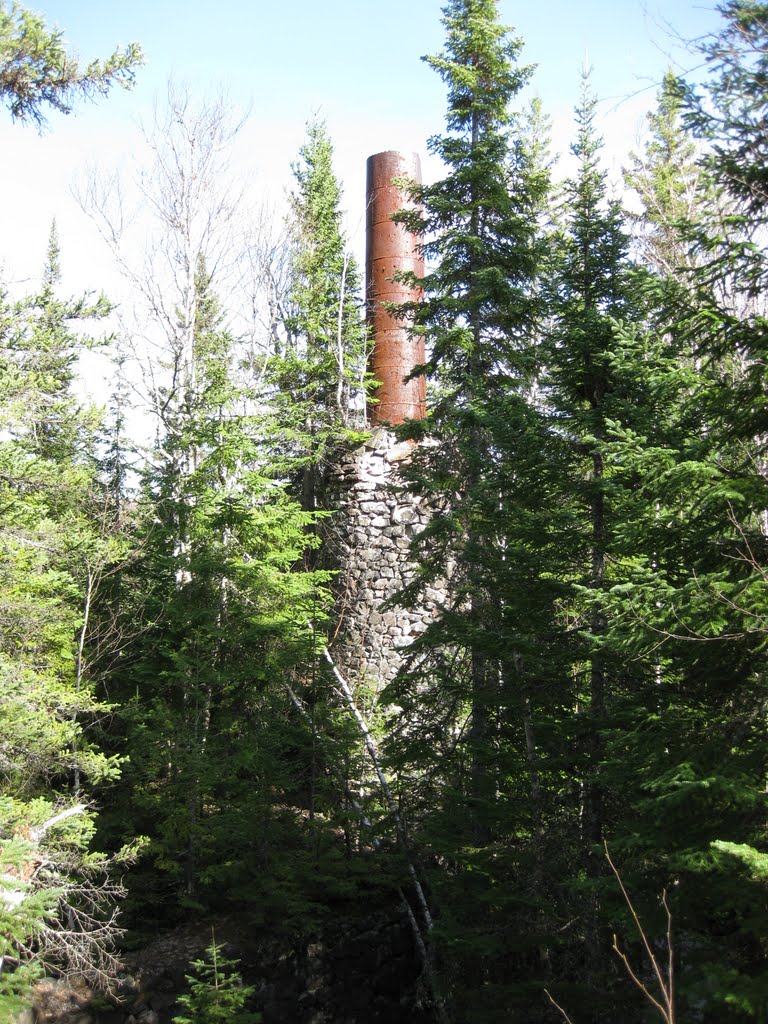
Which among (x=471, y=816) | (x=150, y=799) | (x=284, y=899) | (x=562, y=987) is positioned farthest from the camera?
(x=150, y=799)

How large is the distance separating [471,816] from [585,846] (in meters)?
1.89

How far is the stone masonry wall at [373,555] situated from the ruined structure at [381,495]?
19 millimetres

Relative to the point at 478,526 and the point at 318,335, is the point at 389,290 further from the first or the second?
the point at 478,526

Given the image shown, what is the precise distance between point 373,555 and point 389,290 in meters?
6.15

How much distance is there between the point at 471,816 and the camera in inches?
334

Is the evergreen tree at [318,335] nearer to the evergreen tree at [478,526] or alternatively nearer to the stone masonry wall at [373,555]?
the stone masonry wall at [373,555]

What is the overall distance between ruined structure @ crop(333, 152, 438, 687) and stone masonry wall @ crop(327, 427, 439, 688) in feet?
0.06

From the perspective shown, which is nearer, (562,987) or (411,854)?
(562,987)

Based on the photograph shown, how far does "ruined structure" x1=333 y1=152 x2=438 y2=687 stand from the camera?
605 inches

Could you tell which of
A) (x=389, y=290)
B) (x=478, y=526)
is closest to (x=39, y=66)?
(x=478, y=526)

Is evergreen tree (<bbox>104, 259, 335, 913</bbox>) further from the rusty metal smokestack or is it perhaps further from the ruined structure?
the rusty metal smokestack

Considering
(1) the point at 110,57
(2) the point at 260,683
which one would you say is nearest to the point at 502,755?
(2) the point at 260,683

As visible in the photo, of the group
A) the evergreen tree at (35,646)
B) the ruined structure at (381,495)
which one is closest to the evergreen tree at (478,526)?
the ruined structure at (381,495)

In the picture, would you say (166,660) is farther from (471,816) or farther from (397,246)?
(397,246)
